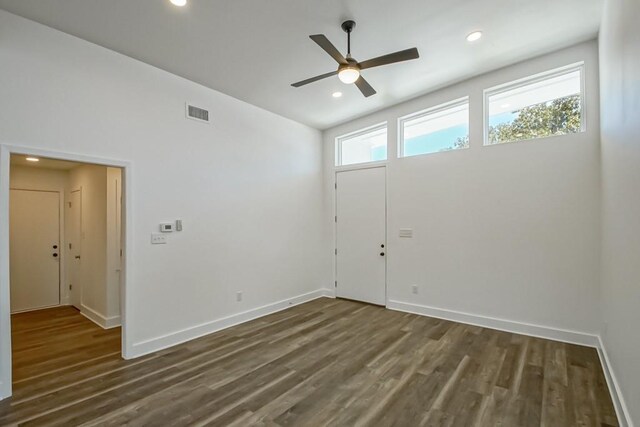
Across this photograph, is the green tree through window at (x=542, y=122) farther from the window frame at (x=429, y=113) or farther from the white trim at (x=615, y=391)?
the white trim at (x=615, y=391)

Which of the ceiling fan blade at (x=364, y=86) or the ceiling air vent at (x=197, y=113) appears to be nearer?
the ceiling fan blade at (x=364, y=86)

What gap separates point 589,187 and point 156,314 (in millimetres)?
5260

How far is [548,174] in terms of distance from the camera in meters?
3.57

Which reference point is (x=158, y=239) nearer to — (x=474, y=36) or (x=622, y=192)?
(x=474, y=36)

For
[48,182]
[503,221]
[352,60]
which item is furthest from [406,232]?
[48,182]

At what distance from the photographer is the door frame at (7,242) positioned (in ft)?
7.99

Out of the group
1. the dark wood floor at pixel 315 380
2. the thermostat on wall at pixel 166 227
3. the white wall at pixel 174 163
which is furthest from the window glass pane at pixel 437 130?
the thermostat on wall at pixel 166 227

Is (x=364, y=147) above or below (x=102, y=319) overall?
above

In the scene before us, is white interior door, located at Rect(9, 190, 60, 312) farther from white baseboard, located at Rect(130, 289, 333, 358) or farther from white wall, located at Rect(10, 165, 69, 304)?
white baseboard, located at Rect(130, 289, 333, 358)

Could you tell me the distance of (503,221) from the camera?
3.86 m

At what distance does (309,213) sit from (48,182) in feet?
16.0

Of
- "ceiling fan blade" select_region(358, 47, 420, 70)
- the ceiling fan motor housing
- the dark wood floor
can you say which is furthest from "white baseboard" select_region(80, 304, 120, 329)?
the ceiling fan motor housing

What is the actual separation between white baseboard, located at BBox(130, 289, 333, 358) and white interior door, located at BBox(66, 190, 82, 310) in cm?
282

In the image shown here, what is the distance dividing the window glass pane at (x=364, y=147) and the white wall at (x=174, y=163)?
96cm
